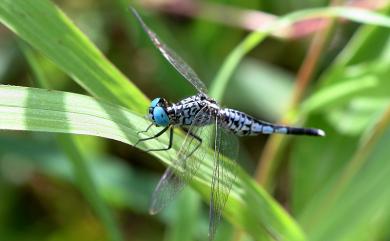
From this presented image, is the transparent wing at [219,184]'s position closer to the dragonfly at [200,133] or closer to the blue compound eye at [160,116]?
the dragonfly at [200,133]

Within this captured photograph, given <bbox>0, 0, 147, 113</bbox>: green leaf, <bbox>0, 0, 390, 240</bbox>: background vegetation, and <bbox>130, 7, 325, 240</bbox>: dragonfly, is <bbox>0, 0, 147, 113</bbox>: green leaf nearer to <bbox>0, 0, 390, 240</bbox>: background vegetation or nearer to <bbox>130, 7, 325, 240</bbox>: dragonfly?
<bbox>0, 0, 390, 240</bbox>: background vegetation

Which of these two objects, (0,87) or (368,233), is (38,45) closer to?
(0,87)

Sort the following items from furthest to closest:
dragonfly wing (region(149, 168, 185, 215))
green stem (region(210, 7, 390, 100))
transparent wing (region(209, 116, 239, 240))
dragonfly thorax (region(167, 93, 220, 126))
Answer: green stem (region(210, 7, 390, 100))
dragonfly thorax (region(167, 93, 220, 126))
dragonfly wing (region(149, 168, 185, 215))
transparent wing (region(209, 116, 239, 240))

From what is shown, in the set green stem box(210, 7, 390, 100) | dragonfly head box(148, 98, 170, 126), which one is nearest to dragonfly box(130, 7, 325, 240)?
dragonfly head box(148, 98, 170, 126)

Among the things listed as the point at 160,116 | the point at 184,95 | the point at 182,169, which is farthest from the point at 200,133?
the point at 184,95

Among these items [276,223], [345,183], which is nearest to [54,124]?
[276,223]

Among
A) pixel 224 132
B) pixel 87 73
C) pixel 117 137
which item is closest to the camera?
pixel 117 137

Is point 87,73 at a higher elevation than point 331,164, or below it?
below
